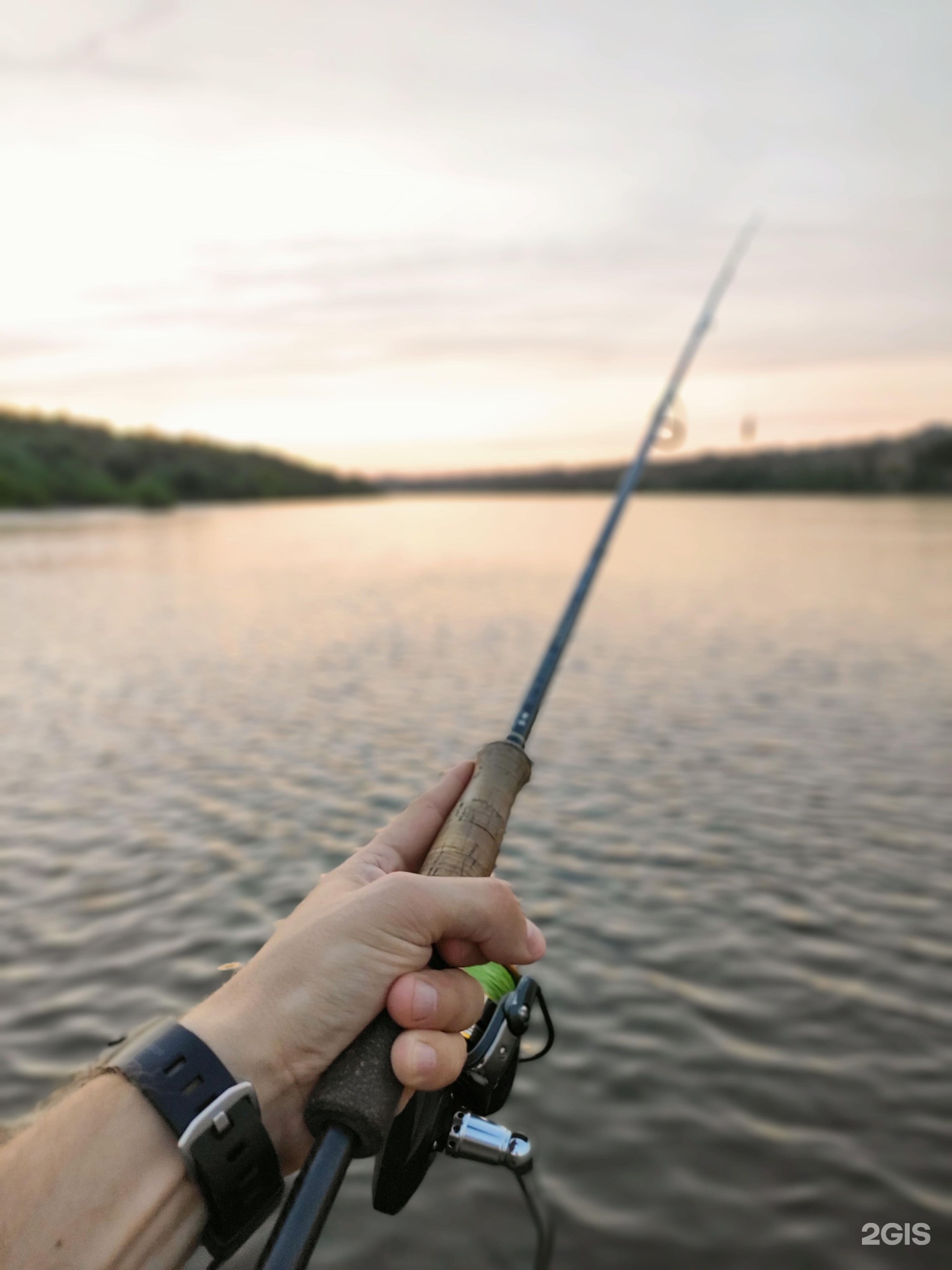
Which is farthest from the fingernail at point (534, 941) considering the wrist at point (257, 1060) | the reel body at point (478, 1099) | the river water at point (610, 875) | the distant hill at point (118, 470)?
the distant hill at point (118, 470)

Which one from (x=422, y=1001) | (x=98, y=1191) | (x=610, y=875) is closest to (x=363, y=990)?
(x=422, y=1001)

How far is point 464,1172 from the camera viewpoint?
4152 millimetres

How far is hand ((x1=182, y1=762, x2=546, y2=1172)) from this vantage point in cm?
158

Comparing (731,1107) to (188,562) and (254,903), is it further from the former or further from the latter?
(188,562)

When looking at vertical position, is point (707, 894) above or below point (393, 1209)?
below

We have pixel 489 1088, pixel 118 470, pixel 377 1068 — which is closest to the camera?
pixel 377 1068

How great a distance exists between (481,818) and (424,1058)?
0.58 metres

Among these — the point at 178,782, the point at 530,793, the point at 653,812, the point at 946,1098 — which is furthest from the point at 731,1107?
the point at 178,782

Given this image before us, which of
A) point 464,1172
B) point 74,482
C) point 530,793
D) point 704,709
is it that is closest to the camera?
point 464,1172

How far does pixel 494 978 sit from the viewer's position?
203 centimetres

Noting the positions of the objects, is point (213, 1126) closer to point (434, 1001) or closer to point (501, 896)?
point (434, 1001)

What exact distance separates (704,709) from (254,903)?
7.49 meters

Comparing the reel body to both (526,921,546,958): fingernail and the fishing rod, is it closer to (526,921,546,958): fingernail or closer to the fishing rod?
the fishing rod

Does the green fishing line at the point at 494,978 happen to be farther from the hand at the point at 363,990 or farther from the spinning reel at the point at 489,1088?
the hand at the point at 363,990
